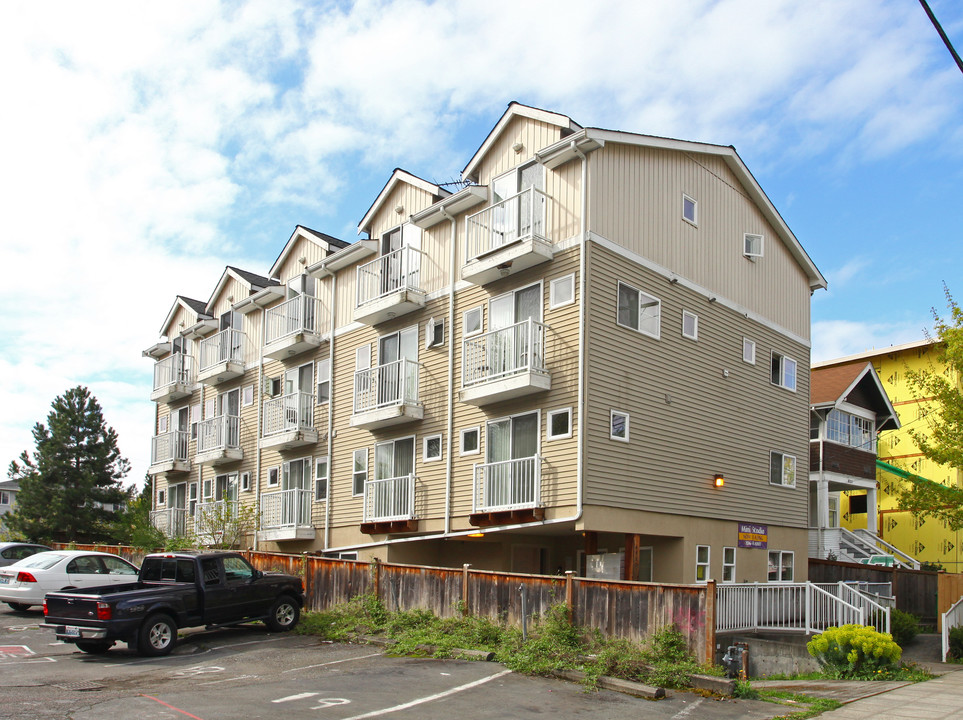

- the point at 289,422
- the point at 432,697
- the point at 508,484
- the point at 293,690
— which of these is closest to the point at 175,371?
the point at 289,422

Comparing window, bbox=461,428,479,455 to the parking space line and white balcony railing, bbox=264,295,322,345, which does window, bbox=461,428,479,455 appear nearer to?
white balcony railing, bbox=264,295,322,345

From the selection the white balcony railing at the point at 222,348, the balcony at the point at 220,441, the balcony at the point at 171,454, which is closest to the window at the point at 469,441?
the balcony at the point at 220,441

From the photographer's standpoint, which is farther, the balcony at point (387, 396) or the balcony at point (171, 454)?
the balcony at point (171, 454)

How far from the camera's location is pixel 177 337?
39.3 meters

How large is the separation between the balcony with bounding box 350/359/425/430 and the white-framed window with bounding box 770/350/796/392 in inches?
398

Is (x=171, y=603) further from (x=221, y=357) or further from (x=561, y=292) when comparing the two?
(x=221, y=357)

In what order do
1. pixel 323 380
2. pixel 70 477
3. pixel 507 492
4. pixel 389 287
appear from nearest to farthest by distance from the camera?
1. pixel 507 492
2. pixel 389 287
3. pixel 323 380
4. pixel 70 477

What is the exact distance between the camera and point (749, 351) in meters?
25.6

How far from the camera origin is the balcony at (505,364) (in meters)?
20.5

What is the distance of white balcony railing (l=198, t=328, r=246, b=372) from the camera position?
33.9 meters

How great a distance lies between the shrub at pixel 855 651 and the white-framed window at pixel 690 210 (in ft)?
37.5

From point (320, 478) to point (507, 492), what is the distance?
9099mm

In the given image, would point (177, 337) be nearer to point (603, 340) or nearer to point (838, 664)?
point (603, 340)

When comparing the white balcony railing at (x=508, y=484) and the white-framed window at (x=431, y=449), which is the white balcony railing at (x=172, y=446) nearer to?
the white-framed window at (x=431, y=449)
